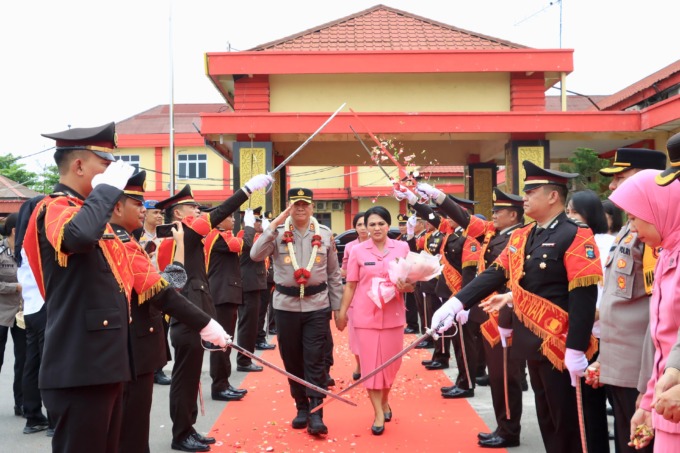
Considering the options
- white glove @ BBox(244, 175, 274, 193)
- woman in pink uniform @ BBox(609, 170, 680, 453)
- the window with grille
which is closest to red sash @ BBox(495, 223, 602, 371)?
woman in pink uniform @ BBox(609, 170, 680, 453)

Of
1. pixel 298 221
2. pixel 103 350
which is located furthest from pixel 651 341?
pixel 298 221

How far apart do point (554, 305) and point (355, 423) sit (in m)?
2.67

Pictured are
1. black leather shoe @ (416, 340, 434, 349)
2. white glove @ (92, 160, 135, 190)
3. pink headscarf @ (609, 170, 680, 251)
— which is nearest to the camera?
pink headscarf @ (609, 170, 680, 251)

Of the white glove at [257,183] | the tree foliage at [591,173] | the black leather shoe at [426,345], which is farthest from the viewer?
the tree foliage at [591,173]

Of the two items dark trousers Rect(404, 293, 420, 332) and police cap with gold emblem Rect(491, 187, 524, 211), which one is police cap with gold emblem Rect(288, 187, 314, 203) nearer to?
police cap with gold emblem Rect(491, 187, 524, 211)

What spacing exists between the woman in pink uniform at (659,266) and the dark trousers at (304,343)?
126 inches

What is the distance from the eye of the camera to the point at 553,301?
379cm

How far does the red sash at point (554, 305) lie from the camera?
12.0ft

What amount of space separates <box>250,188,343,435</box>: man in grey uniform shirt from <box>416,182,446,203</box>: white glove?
970 millimetres

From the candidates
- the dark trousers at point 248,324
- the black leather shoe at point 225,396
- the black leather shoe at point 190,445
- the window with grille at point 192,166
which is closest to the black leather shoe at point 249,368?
the dark trousers at point 248,324

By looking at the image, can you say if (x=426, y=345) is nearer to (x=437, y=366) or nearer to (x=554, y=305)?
(x=437, y=366)

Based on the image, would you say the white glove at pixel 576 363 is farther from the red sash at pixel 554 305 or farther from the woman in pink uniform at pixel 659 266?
the woman in pink uniform at pixel 659 266

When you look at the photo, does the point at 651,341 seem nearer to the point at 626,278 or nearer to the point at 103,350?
the point at 626,278

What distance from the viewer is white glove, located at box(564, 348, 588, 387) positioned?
3.55 metres
